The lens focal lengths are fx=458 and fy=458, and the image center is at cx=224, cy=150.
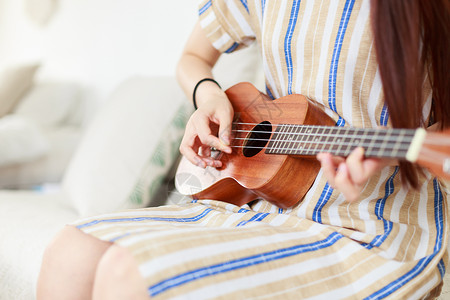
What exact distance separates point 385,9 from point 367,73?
0.12 metres

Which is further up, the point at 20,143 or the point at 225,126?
the point at 225,126

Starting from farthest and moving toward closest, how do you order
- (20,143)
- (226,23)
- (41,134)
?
(41,134) → (20,143) → (226,23)

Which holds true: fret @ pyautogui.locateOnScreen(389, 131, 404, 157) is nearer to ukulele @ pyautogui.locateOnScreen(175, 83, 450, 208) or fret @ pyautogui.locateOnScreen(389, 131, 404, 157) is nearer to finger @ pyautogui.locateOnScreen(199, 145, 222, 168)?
ukulele @ pyautogui.locateOnScreen(175, 83, 450, 208)

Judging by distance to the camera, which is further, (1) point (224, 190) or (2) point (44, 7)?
(2) point (44, 7)

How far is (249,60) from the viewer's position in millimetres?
1401

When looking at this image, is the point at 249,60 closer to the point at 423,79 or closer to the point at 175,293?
the point at 423,79

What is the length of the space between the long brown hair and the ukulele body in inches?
6.3

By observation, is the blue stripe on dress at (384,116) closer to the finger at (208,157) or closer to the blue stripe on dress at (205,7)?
the finger at (208,157)

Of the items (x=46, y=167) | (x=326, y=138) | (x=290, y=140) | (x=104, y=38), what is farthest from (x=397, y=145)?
(x=104, y=38)

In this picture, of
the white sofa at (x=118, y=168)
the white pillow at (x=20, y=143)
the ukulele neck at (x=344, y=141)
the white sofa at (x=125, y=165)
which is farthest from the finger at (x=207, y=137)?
the white pillow at (x=20, y=143)

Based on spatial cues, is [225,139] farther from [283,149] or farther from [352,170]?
[352,170]

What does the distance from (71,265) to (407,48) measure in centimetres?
60

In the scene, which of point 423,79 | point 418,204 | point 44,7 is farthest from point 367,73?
point 44,7

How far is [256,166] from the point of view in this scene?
85 centimetres
